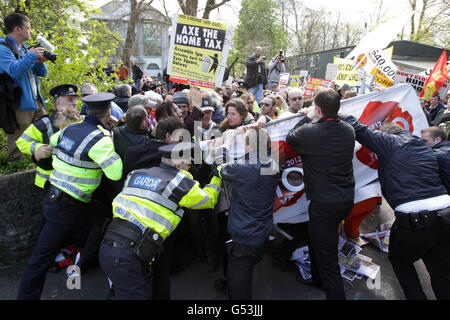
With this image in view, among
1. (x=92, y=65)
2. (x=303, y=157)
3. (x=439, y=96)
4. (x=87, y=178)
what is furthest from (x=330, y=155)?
(x=439, y=96)

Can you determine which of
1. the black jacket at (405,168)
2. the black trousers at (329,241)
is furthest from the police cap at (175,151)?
the black jacket at (405,168)

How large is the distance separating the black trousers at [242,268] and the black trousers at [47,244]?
1.65m

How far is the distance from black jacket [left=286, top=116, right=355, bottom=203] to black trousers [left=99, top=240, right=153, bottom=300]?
5.79 ft

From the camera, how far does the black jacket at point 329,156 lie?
8.91 ft

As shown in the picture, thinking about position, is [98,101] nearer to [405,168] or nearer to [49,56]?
[49,56]

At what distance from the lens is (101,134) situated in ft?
9.11

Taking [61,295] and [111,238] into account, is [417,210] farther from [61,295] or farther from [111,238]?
[61,295]

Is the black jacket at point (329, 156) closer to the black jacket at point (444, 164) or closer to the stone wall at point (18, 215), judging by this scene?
the black jacket at point (444, 164)

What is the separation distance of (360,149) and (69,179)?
345 centimetres

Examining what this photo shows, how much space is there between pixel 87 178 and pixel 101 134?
1.51 feet

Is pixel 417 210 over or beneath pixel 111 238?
over

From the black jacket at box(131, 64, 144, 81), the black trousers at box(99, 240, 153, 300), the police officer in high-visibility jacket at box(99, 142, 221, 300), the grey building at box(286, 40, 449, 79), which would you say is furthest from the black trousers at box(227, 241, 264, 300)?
the grey building at box(286, 40, 449, 79)

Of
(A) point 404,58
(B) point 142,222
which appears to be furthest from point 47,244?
(A) point 404,58

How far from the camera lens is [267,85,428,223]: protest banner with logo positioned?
340 centimetres
